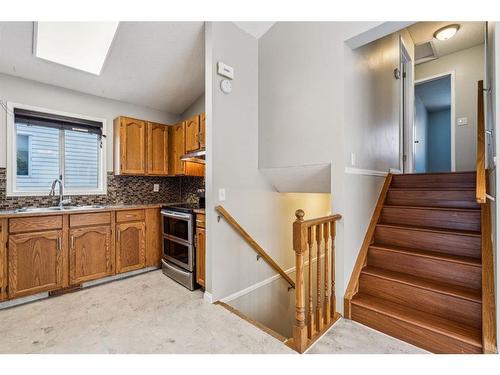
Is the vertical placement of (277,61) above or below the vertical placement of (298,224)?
above

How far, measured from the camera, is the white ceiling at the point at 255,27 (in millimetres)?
2596

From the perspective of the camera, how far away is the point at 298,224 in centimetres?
→ 167

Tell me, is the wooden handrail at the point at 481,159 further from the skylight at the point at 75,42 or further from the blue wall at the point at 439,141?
the blue wall at the point at 439,141

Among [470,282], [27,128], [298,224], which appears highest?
[27,128]

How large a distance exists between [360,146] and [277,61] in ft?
4.13

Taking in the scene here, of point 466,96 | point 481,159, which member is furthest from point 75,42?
point 466,96

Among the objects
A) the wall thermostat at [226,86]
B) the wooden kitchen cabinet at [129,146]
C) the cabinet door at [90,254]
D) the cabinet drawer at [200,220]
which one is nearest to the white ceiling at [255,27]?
the wall thermostat at [226,86]

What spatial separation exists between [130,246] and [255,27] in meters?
2.96

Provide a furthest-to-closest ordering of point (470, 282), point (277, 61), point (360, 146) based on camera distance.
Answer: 1. point (277, 61)
2. point (360, 146)
3. point (470, 282)

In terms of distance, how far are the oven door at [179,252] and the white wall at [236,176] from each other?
0.39m

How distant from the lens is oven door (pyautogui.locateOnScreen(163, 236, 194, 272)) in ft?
8.59

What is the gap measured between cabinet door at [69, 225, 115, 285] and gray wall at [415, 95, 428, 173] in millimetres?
5988
